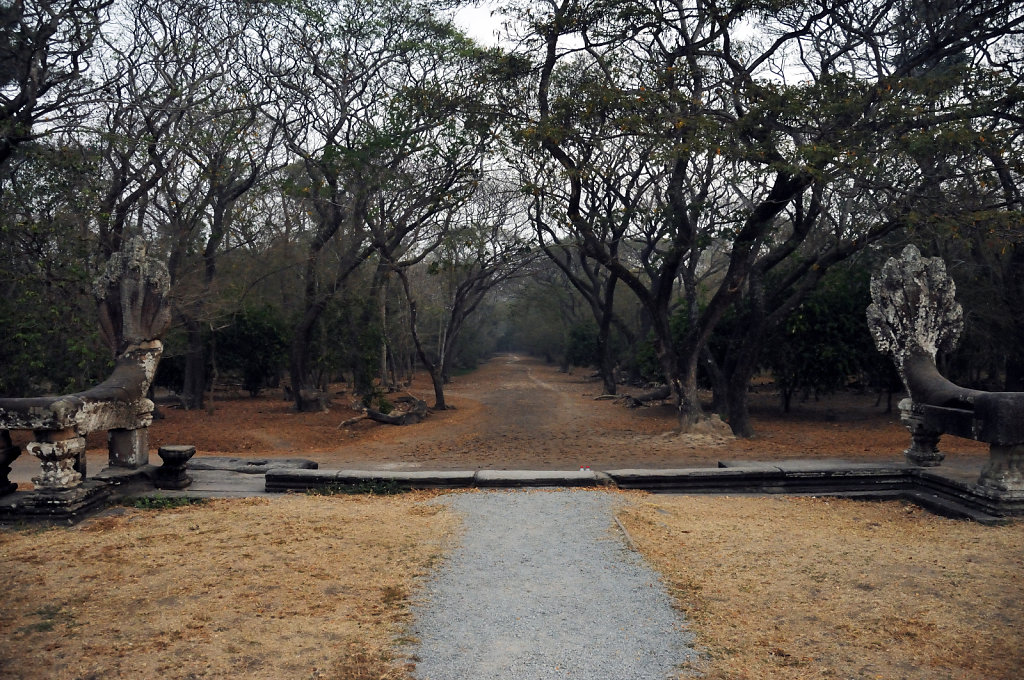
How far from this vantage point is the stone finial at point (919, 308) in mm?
8547

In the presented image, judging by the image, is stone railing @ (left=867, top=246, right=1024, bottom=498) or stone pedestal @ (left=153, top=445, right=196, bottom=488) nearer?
stone pedestal @ (left=153, top=445, right=196, bottom=488)

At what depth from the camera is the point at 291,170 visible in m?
23.7

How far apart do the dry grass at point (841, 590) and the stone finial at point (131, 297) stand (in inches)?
226

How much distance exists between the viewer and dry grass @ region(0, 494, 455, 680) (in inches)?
151

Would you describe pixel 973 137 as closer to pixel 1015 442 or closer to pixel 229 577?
pixel 1015 442

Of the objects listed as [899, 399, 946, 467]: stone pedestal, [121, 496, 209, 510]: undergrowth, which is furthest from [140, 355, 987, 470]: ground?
[121, 496, 209, 510]: undergrowth

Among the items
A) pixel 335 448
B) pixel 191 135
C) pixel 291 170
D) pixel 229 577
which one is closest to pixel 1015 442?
pixel 229 577

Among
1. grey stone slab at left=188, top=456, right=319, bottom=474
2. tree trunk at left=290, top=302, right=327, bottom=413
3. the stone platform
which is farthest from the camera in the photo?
tree trunk at left=290, top=302, right=327, bottom=413

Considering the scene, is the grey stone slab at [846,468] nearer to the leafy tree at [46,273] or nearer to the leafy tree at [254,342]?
the leafy tree at [46,273]

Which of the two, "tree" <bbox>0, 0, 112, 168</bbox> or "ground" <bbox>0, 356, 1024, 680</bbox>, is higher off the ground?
"tree" <bbox>0, 0, 112, 168</bbox>

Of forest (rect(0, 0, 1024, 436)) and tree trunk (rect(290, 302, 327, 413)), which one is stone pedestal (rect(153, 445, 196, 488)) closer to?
forest (rect(0, 0, 1024, 436))

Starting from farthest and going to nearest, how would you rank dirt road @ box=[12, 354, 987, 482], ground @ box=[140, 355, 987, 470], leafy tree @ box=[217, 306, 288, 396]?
leafy tree @ box=[217, 306, 288, 396], ground @ box=[140, 355, 987, 470], dirt road @ box=[12, 354, 987, 482]

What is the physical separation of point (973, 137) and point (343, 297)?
604 inches

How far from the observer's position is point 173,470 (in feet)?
26.8
